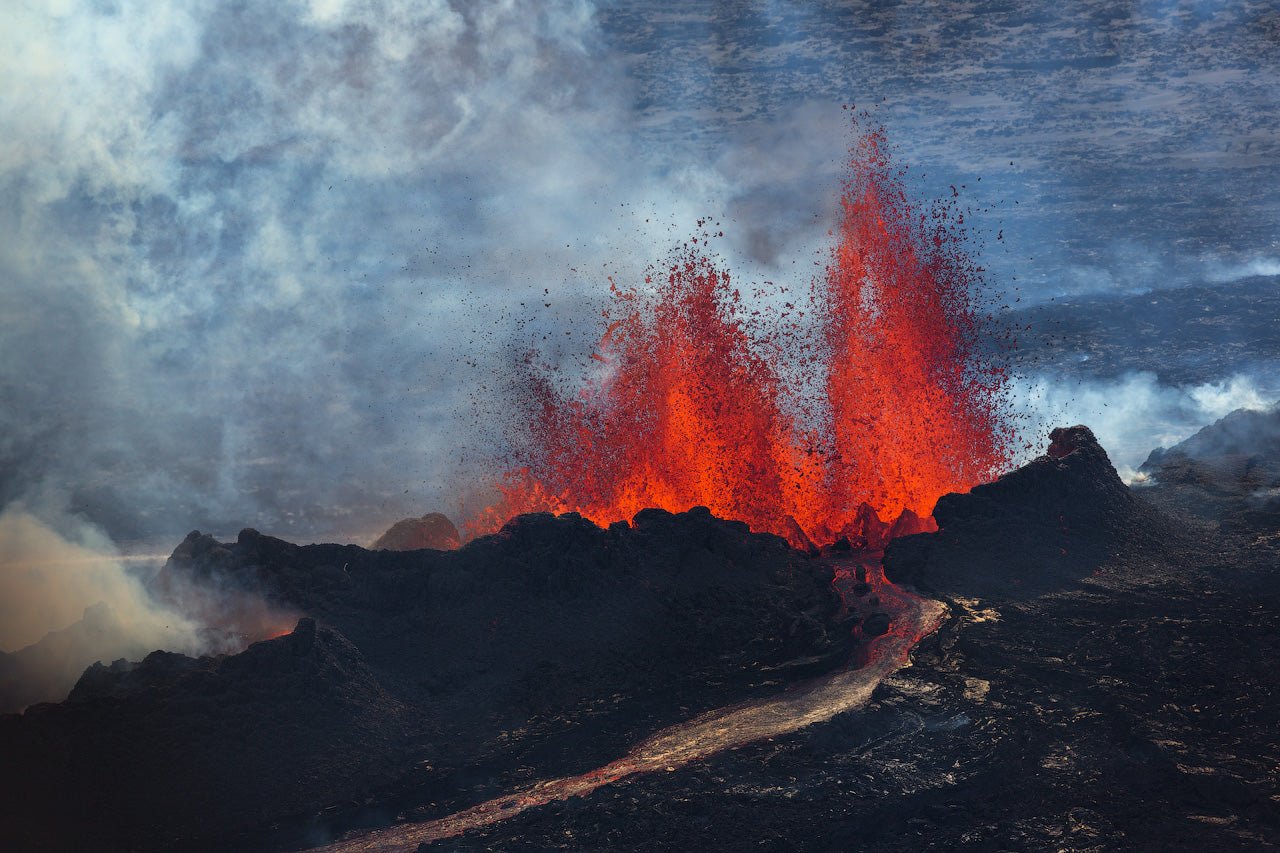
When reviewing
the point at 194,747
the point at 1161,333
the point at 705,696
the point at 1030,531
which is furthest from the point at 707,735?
the point at 1161,333

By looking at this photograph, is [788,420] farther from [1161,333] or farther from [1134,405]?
[1161,333]

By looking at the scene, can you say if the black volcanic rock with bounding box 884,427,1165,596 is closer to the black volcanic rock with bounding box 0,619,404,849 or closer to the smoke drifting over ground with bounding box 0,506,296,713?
the black volcanic rock with bounding box 0,619,404,849

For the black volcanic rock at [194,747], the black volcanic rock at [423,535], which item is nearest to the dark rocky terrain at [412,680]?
the black volcanic rock at [194,747]

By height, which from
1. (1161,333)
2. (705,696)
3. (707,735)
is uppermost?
(1161,333)

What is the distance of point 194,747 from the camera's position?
1588 cm

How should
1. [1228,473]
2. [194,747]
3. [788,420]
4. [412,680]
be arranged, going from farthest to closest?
[788,420]
[1228,473]
[412,680]
[194,747]

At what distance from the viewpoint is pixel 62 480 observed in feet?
120

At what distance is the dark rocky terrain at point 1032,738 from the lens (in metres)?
14.3

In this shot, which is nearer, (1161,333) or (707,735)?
(707,735)

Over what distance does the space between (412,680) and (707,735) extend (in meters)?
4.01

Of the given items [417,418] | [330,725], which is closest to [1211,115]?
[417,418]

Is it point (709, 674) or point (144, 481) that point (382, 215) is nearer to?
point (144, 481)

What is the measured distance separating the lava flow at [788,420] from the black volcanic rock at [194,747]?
8.63 meters

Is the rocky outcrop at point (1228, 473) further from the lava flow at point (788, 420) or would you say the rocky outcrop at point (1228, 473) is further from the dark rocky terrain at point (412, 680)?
the dark rocky terrain at point (412, 680)
